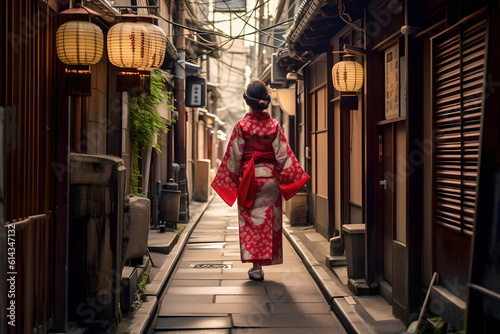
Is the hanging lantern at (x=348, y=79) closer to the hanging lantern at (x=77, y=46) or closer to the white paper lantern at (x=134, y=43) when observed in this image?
the white paper lantern at (x=134, y=43)

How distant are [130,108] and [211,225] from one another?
6.37 meters

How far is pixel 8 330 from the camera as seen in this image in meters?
3.98

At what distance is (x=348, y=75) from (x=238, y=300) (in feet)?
11.8

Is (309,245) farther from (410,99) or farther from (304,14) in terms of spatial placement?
(410,99)

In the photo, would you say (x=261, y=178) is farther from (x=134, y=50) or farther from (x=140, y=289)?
(x=134, y=50)

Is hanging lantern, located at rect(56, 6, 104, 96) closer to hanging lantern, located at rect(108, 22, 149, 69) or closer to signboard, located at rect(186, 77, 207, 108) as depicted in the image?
hanging lantern, located at rect(108, 22, 149, 69)

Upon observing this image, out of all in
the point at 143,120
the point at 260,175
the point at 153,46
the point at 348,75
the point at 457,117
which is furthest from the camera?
the point at 143,120

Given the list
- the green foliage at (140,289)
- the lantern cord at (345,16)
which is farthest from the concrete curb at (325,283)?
the lantern cord at (345,16)

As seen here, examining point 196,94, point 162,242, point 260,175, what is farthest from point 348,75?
point 196,94

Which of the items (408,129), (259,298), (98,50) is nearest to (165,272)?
(259,298)

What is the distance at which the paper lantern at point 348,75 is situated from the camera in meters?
8.29

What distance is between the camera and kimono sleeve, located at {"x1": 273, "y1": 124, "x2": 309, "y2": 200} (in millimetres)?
8656

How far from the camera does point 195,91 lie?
55.4 ft

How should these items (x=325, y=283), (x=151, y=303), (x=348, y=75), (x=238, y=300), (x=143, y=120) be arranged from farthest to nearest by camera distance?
(x=143, y=120), (x=348, y=75), (x=325, y=283), (x=238, y=300), (x=151, y=303)
